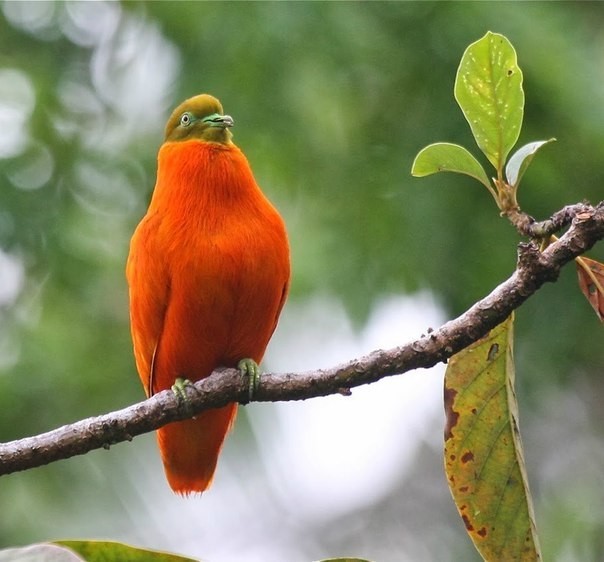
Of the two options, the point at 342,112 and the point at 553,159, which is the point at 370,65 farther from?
the point at 553,159

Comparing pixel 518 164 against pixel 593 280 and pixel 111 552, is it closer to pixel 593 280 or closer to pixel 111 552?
pixel 593 280

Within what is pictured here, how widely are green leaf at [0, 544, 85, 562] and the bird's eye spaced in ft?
7.33

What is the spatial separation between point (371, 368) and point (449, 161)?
1.73 feet

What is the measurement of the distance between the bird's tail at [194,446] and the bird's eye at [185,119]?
97 centimetres

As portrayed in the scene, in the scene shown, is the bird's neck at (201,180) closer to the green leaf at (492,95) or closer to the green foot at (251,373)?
the green foot at (251,373)

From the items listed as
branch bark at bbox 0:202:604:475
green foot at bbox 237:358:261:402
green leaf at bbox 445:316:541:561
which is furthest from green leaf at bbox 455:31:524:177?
green foot at bbox 237:358:261:402

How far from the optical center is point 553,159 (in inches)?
253

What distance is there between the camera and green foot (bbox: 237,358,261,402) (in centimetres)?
302

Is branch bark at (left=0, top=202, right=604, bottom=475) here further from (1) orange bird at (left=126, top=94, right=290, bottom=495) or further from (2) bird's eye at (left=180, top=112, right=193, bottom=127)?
(2) bird's eye at (left=180, top=112, right=193, bottom=127)

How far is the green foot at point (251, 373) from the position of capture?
3.02 metres

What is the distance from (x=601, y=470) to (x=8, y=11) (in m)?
4.83

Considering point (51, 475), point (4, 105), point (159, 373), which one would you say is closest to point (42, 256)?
point (4, 105)

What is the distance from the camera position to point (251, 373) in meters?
3.23

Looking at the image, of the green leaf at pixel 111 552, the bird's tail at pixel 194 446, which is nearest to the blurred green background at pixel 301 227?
the bird's tail at pixel 194 446
